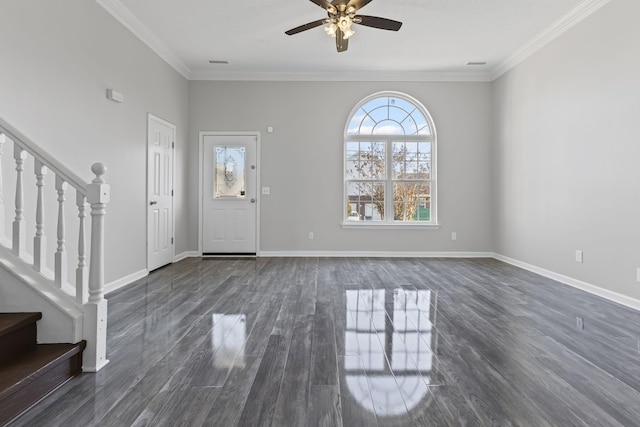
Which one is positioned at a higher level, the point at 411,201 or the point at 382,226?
the point at 411,201

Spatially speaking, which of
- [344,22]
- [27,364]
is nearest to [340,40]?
[344,22]

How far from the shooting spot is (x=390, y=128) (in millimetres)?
6152

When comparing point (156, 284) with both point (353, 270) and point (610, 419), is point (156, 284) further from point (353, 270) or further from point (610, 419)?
point (610, 419)

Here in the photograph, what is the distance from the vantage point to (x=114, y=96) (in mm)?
3789

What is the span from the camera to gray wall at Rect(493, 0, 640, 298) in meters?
3.34

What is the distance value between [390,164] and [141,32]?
4.02m

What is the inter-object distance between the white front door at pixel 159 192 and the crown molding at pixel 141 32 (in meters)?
0.92

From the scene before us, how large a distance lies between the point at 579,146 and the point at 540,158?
72cm

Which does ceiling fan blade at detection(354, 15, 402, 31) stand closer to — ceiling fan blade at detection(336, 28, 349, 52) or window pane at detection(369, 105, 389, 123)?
ceiling fan blade at detection(336, 28, 349, 52)

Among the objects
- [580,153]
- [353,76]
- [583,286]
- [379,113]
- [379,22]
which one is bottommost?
[583,286]

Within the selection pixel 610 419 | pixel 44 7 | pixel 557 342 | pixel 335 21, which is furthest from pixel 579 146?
pixel 44 7

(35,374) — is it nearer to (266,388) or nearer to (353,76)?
(266,388)

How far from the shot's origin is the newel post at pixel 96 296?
196 cm

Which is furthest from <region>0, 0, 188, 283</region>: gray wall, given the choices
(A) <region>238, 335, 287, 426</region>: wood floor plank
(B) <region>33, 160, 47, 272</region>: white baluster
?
(A) <region>238, 335, 287, 426</region>: wood floor plank
